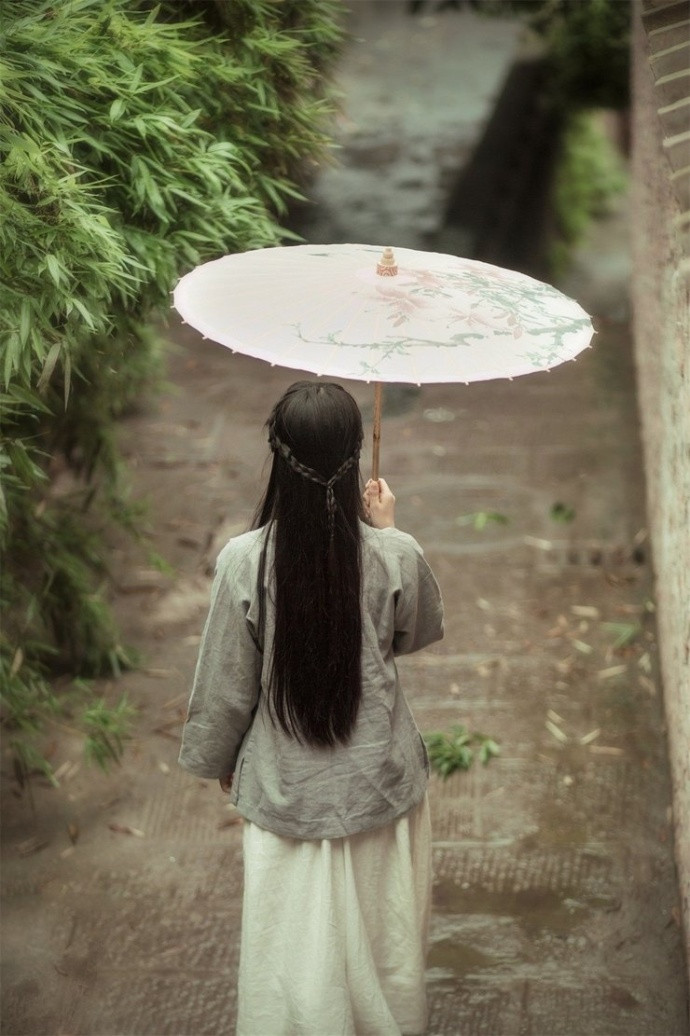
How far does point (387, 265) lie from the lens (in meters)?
3.04

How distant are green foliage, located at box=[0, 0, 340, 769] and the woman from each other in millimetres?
1008

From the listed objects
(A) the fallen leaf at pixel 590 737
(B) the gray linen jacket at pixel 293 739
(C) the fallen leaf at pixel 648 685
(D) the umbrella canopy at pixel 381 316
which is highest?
(D) the umbrella canopy at pixel 381 316

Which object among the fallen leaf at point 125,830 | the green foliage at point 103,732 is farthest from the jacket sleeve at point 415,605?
the fallen leaf at point 125,830

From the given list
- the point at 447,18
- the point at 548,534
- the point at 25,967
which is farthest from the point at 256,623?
the point at 447,18

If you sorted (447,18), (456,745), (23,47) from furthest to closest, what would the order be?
(447,18)
(456,745)
(23,47)

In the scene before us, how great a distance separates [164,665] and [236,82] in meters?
2.57

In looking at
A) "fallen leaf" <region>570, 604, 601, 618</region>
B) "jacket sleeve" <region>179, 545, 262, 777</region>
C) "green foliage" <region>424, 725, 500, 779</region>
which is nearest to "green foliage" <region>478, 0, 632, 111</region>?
"fallen leaf" <region>570, 604, 601, 618</region>

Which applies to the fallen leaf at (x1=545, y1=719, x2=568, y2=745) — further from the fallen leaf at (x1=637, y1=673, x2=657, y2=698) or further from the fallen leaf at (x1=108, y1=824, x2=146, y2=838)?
the fallen leaf at (x1=108, y1=824, x2=146, y2=838)

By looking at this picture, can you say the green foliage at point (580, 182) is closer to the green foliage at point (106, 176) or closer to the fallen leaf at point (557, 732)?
the fallen leaf at point (557, 732)

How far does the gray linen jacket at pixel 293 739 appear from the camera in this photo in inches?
114

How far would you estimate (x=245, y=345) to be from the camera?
2.86 meters

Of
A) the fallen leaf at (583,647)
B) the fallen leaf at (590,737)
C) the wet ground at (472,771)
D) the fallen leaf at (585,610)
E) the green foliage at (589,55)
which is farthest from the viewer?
the green foliage at (589,55)

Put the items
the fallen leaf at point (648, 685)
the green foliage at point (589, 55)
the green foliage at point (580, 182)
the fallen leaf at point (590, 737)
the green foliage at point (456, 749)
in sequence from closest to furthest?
the green foliage at point (456, 749)
the fallen leaf at point (590, 737)
the fallen leaf at point (648, 685)
the green foliage at point (589, 55)
the green foliage at point (580, 182)

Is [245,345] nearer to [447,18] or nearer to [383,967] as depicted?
[383,967]
